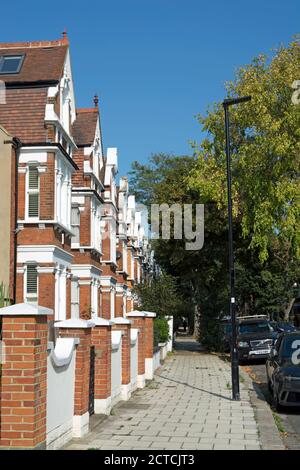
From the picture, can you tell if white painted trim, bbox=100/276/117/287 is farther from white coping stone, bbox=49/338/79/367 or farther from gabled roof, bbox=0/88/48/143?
white coping stone, bbox=49/338/79/367

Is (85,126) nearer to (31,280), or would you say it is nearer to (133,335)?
(31,280)

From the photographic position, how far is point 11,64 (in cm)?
2323

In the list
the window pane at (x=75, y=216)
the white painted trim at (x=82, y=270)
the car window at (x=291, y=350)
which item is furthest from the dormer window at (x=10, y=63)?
the car window at (x=291, y=350)

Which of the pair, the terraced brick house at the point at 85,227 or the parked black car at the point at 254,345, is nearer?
the parked black car at the point at 254,345

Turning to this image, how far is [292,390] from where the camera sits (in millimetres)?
12469

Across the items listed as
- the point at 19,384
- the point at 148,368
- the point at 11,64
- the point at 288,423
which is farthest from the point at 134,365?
the point at 11,64

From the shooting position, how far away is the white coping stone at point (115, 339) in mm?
12841

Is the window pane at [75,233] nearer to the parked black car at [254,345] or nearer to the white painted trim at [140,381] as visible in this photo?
the parked black car at [254,345]

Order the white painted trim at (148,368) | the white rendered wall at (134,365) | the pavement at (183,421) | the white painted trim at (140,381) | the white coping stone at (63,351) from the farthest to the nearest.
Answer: the white painted trim at (148,368)
the white painted trim at (140,381)
the white rendered wall at (134,365)
the pavement at (183,421)
the white coping stone at (63,351)

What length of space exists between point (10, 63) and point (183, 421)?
16.3 m

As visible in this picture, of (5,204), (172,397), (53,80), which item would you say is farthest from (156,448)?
(53,80)

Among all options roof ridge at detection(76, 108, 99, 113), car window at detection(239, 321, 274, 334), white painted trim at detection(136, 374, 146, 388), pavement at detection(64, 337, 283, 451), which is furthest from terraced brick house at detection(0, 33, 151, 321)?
car window at detection(239, 321, 274, 334)

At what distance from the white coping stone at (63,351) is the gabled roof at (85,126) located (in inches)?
746

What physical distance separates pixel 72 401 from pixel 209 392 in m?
7.32
